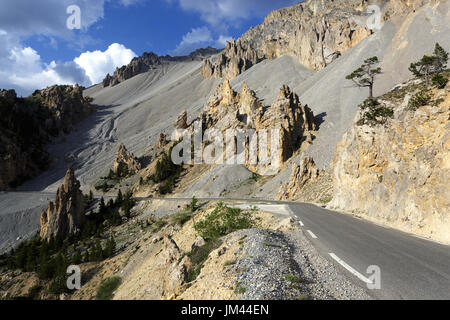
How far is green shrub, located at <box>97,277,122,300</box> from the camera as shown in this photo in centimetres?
2167

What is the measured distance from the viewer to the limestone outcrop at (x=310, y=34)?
3799 inches

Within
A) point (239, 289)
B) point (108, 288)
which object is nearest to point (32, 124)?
point (108, 288)

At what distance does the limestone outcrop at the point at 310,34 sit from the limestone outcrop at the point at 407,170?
8188 cm

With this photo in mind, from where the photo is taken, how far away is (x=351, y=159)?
2317cm

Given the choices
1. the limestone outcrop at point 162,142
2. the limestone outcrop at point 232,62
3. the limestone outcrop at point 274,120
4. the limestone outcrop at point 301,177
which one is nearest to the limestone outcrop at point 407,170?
the limestone outcrop at point 301,177

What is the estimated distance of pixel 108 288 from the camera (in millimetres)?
22562

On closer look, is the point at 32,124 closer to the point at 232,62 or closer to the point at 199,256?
the point at 232,62

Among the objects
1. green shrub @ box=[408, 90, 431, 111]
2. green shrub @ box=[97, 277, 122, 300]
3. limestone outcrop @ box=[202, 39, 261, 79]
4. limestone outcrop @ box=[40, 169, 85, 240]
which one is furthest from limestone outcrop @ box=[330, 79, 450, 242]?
limestone outcrop @ box=[202, 39, 261, 79]

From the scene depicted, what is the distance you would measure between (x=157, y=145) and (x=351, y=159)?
7873 cm

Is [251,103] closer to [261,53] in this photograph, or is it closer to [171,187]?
[171,187]

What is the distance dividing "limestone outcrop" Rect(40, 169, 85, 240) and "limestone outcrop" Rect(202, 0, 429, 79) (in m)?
88.9

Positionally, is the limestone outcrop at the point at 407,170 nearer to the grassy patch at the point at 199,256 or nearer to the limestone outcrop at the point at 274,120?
the grassy patch at the point at 199,256

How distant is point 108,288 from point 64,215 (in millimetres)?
31750
